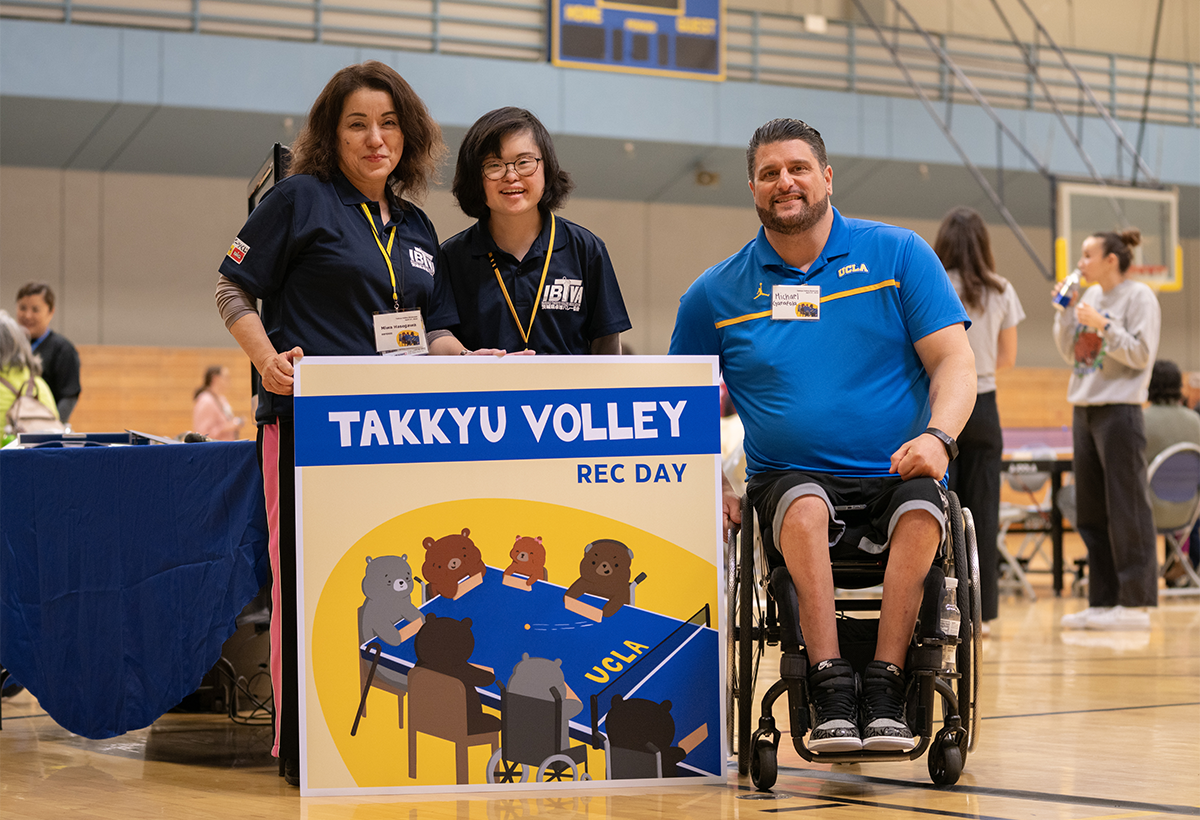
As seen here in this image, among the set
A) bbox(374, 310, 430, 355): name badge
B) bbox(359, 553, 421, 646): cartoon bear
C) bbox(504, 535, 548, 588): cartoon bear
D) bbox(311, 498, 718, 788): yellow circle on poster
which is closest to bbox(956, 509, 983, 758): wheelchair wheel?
bbox(311, 498, 718, 788): yellow circle on poster

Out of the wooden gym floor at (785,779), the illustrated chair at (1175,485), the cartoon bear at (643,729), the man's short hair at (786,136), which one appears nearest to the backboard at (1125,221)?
the illustrated chair at (1175,485)

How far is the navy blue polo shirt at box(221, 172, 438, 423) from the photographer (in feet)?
7.04

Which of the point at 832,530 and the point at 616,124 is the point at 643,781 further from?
the point at 616,124

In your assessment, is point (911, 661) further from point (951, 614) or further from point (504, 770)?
point (504, 770)

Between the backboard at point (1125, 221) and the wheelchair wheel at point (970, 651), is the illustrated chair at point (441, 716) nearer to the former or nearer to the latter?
the wheelchair wheel at point (970, 651)

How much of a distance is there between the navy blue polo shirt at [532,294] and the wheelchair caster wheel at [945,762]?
3.06 feet

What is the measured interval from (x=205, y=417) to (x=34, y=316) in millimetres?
3170

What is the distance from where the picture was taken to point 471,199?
2334 mm

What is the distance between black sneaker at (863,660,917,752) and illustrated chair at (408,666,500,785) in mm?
601

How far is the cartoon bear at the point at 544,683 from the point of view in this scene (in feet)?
6.61

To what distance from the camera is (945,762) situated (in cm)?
200

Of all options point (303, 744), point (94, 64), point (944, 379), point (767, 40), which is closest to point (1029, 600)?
point (944, 379)

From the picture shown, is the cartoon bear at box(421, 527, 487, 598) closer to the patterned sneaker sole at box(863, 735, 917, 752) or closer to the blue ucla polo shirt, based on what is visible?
the blue ucla polo shirt

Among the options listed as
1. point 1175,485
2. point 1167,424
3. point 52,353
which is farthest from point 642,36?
point 52,353
